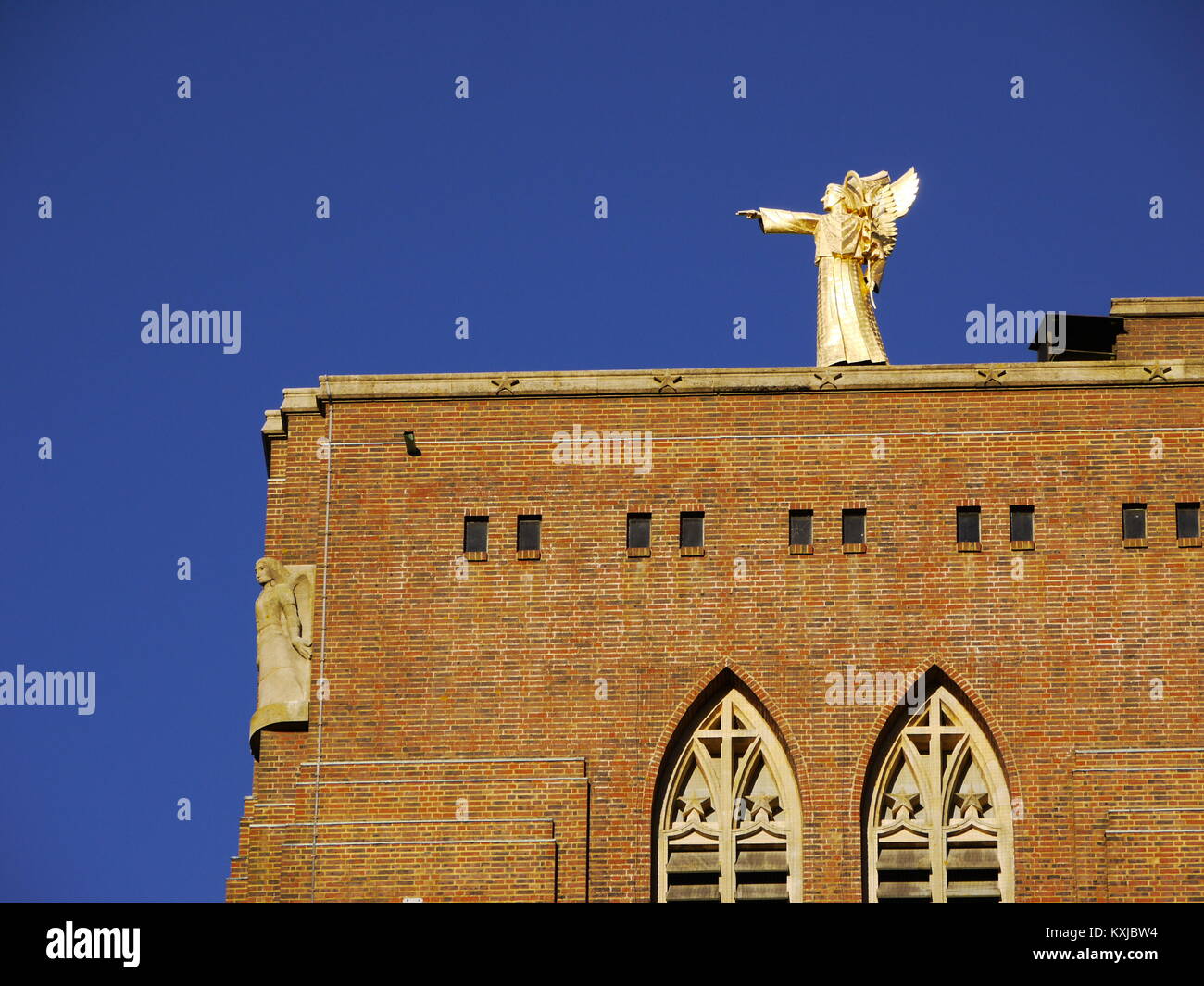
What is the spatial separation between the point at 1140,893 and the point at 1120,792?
1.64m

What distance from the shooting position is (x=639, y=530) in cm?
4825

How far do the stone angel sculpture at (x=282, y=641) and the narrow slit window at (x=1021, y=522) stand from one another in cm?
1147

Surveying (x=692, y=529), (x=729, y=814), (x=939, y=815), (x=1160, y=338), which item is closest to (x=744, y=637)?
(x=692, y=529)

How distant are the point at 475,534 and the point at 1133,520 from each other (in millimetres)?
Result: 10731

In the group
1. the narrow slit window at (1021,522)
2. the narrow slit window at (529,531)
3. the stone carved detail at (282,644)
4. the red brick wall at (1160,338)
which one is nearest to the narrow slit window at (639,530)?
the narrow slit window at (529,531)

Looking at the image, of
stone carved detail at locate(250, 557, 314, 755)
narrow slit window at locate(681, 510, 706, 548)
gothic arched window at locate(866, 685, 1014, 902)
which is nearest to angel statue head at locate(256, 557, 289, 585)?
stone carved detail at locate(250, 557, 314, 755)

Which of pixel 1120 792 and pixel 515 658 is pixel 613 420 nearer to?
pixel 515 658

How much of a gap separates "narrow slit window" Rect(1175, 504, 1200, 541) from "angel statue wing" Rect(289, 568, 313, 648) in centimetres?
1412

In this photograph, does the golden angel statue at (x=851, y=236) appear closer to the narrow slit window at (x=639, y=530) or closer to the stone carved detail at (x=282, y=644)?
the narrow slit window at (x=639, y=530)

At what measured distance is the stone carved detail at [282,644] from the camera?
4738 cm

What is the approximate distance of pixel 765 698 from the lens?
47.0 m

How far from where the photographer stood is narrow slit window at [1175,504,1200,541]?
47.8 m

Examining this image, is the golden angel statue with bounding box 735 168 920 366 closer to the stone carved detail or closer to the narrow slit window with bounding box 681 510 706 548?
the narrow slit window with bounding box 681 510 706 548
